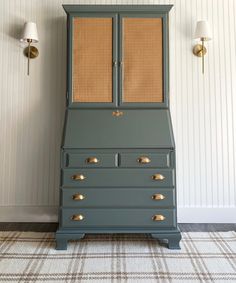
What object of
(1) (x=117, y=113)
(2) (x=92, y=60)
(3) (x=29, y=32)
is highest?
(3) (x=29, y=32)

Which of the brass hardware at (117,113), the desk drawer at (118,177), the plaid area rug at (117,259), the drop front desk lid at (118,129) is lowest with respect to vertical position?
the plaid area rug at (117,259)

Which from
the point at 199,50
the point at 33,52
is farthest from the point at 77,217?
the point at 199,50

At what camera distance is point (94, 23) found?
240 cm

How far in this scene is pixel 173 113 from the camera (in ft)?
9.39

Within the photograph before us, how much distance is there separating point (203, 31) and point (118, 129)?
4.59 ft

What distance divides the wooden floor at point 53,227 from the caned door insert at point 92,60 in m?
1.33

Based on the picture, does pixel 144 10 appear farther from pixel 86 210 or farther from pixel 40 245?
pixel 40 245

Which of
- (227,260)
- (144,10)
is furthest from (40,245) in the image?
(144,10)

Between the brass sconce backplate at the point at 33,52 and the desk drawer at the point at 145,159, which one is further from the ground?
the brass sconce backplate at the point at 33,52

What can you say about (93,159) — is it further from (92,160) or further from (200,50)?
(200,50)

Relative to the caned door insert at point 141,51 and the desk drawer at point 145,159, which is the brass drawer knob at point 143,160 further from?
the caned door insert at point 141,51

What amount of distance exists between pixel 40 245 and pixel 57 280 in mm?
587

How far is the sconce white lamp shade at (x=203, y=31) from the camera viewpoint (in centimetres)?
268

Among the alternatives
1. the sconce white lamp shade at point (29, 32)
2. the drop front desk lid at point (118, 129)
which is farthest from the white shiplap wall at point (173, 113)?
the drop front desk lid at point (118, 129)
